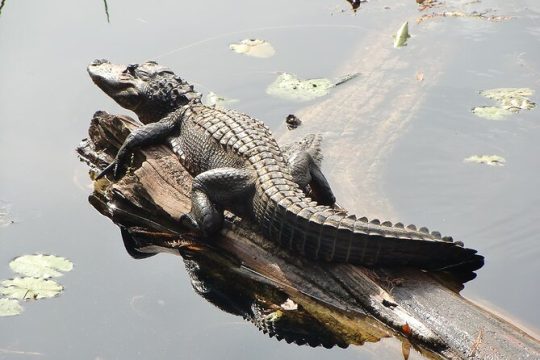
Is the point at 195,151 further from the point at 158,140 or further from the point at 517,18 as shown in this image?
the point at 517,18

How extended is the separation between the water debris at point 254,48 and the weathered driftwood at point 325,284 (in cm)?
282

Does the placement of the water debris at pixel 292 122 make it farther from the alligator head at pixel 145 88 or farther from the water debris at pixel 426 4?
the water debris at pixel 426 4

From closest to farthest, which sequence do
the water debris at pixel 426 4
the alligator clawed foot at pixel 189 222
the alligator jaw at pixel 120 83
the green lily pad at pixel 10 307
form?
the green lily pad at pixel 10 307 < the alligator clawed foot at pixel 189 222 < the alligator jaw at pixel 120 83 < the water debris at pixel 426 4

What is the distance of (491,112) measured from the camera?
8.25 metres

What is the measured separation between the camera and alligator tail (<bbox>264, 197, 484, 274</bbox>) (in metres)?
5.52

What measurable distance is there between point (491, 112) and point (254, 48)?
2.84 metres

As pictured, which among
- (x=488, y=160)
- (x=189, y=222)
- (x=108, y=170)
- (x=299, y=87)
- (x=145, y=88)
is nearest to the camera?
(x=189, y=222)

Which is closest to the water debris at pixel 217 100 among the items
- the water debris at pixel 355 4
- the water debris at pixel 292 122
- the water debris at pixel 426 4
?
the water debris at pixel 292 122

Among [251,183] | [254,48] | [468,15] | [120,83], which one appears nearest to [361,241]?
[251,183]

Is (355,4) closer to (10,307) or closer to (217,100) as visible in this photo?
(217,100)

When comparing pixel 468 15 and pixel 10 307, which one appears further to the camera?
pixel 468 15

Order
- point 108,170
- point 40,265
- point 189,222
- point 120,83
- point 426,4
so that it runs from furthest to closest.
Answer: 1. point 426,4
2. point 120,83
3. point 108,170
4. point 40,265
5. point 189,222

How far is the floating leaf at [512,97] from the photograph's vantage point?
8352 mm

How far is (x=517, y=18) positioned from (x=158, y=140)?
533 cm
